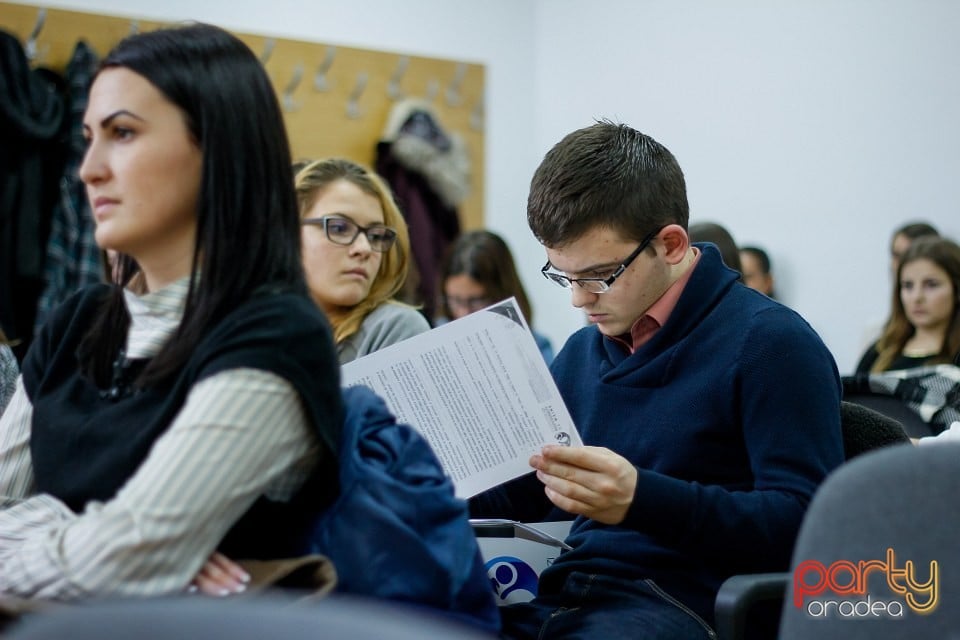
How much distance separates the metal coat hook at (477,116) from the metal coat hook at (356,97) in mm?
625

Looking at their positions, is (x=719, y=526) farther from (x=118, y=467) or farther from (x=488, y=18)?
(x=488, y=18)

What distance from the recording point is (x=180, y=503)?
1.13 metres

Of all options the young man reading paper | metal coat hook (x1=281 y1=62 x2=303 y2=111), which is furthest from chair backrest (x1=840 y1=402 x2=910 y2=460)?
metal coat hook (x1=281 y1=62 x2=303 y2=111)

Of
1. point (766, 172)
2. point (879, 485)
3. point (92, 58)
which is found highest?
point (92, 58)

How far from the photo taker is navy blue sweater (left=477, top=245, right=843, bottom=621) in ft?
5.12

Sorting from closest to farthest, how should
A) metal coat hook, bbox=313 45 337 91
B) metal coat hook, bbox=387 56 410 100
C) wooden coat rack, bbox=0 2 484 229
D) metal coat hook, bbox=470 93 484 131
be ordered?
wooden coat rack, bbox=0 2 484 229 < metal coat hook, bbox=313 45 337 91 < metal coat hook, bbox=387 56 410 100 < metal coat hook, bbox=470 93 484 131

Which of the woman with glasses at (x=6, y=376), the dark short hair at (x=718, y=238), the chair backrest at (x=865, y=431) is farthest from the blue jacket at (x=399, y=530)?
the dark short hair at (x=718, y=238)

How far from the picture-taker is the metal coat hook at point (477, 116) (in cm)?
576

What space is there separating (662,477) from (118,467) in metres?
0.75

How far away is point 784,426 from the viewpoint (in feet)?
5.22

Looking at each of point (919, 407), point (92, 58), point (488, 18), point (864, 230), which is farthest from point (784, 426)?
point (488, 18)

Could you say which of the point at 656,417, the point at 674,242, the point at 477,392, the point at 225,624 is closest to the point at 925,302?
the point at 674,242

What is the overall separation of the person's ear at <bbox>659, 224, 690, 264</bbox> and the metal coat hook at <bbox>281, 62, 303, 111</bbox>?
3.72 meters

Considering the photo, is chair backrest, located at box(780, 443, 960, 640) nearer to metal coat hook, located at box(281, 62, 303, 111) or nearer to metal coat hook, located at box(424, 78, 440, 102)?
metal coat hook, located at box(281, 62, 303, 111)
